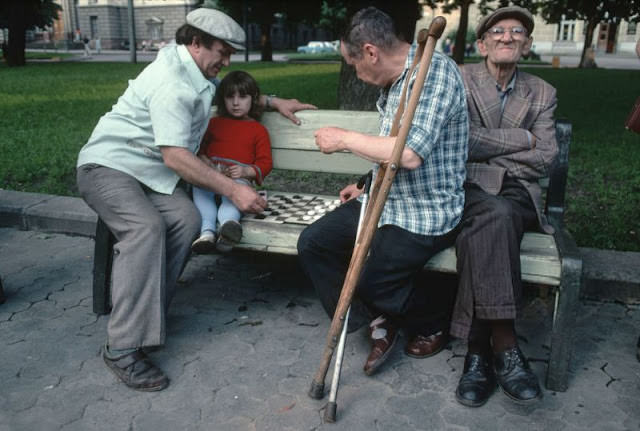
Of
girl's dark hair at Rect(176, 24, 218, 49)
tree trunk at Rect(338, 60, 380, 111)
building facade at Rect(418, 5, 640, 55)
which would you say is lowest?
tree trunk at Rect(338, 60, 380, 111)

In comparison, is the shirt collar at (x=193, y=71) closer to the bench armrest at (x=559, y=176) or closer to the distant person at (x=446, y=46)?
the bench armrest at (x=559, y=176)

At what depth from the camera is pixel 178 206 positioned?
135 inches

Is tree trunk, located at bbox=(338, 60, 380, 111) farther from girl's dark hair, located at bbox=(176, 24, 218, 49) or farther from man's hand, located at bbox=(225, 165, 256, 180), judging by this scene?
girl's dark hair, located at bbox=(176, 24, 218, 49)

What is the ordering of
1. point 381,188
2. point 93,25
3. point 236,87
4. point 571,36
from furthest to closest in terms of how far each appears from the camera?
point 93,25 → point 571,36 → point 236,87 → point 381,188

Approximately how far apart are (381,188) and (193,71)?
1377 mm

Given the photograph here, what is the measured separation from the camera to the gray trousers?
3.08 metres

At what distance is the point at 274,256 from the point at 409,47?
7.24 ft

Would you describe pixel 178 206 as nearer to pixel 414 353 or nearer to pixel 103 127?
pixel 103 127

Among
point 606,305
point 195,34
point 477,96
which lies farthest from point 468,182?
point 195,34

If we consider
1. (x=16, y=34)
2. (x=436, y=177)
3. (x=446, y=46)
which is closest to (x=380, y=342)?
(x=436, y=177)

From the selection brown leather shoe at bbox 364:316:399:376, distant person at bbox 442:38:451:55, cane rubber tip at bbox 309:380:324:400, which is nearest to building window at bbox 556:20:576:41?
distant person at bbox 442:38:451:55

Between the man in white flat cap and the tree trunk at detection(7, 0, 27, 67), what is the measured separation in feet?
89.6

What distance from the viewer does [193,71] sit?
343 cm

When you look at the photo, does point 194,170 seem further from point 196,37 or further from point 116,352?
point 116,352
